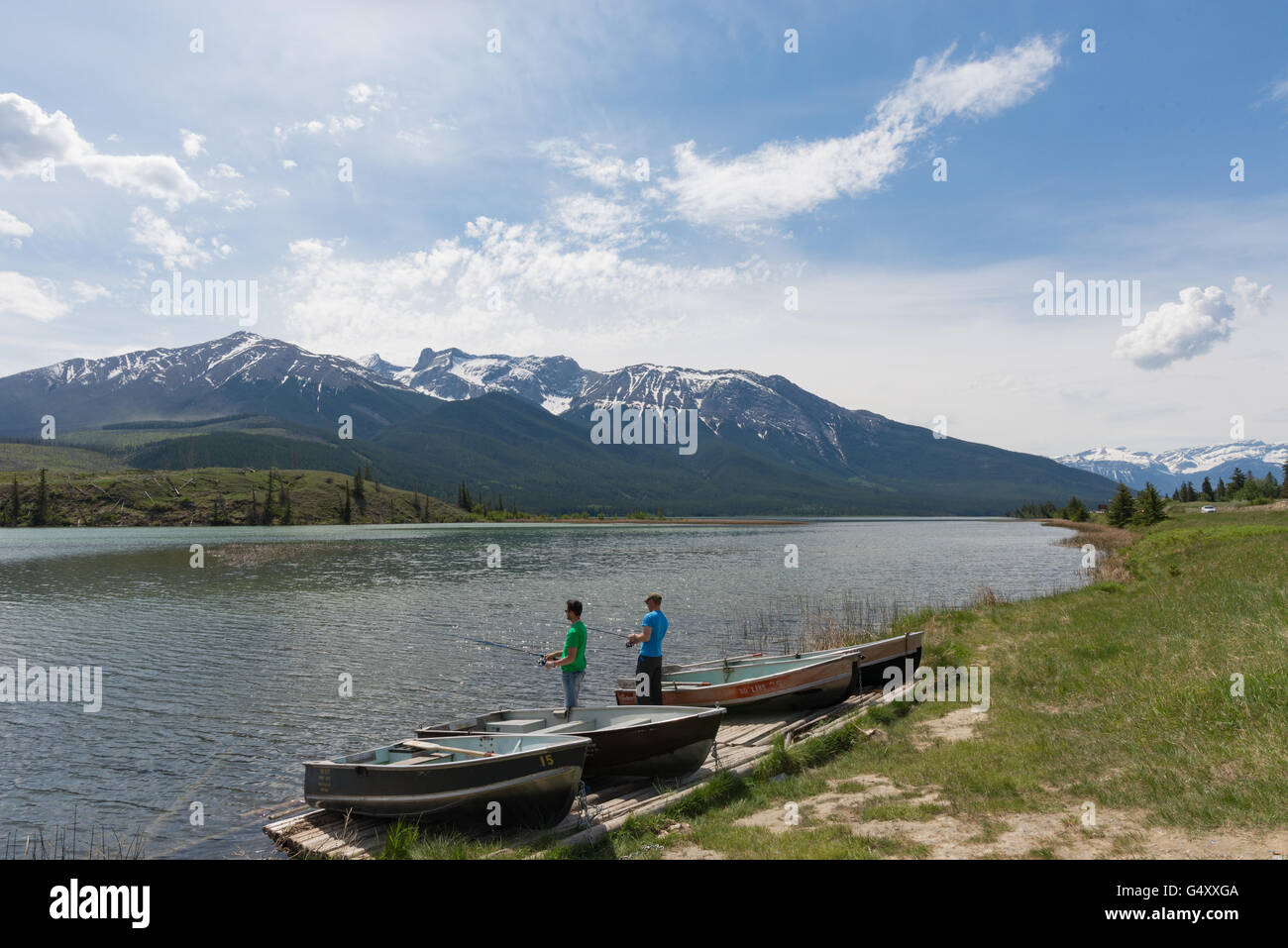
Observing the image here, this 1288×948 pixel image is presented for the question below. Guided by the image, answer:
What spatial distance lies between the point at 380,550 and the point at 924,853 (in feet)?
331

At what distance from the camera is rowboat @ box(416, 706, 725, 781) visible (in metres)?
15.7

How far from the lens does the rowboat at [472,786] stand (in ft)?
45.4

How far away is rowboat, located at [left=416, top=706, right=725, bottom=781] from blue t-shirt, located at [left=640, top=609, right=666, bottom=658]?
257cm

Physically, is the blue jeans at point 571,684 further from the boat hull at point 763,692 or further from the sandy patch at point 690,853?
the sandy patch at point 690,853

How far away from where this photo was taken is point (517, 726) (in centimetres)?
1706

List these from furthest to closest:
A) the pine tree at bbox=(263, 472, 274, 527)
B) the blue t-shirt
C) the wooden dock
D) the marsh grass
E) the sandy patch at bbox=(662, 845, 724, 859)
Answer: the pine tree at bbox=(263, 472, 274, 527) → the blue t-shirt → the marsh grass → the wooden dock → the sandy patch at bbox=(662, 845, 724, 859)

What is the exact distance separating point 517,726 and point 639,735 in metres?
3.25

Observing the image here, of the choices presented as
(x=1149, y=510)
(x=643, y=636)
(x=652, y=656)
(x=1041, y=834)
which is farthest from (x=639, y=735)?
(x=1149, y=510)

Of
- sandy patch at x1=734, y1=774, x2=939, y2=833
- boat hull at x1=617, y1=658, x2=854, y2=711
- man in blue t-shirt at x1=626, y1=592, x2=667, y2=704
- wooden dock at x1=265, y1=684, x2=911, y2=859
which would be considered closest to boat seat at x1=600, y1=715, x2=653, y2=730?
wooden dock at x1=265, y1=684, x2=911, y2=859

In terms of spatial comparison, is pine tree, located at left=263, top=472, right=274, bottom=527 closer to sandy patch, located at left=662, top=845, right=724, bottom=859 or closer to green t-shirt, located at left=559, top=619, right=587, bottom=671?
green t-shirt, located at left=559, top=619, right=587, bottom=671

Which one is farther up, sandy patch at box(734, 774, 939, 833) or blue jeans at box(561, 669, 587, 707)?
blue jeans at box(561, 669, 587, 707)

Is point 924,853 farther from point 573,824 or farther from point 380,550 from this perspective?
point 380,550
